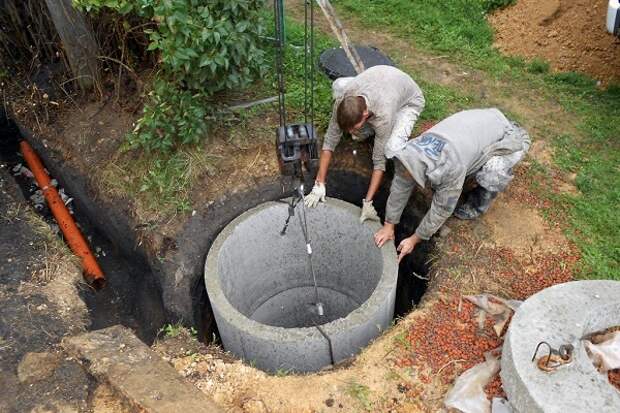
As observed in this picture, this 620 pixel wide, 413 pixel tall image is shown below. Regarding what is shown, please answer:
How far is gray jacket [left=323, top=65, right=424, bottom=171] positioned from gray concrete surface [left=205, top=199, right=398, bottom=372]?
0.66 metres

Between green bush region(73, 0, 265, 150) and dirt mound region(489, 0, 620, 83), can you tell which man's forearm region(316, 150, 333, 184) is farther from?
dirt mound region(489, 0, 620, 83)

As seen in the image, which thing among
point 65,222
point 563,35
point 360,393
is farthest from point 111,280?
point 563,35

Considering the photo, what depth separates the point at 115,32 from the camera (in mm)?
5191

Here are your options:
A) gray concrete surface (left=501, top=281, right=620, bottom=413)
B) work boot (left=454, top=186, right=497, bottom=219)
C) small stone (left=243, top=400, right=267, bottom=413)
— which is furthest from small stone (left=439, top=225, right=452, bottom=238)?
small stone (left=243, top=400, right=267, bottom=413)

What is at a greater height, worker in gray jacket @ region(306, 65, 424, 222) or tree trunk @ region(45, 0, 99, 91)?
tree trunk @ region(45, 0, 99, 91)

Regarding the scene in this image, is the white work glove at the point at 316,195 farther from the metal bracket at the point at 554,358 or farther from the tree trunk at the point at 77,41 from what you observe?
the tree trunk at the point at 77,41

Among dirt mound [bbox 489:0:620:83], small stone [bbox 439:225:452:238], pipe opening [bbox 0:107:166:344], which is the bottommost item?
pipe opening [bbox 0:107:166:344]

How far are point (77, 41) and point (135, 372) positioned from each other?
347 cm

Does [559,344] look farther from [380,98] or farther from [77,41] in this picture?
[77,41]

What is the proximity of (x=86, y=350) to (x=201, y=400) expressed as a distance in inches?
37.7

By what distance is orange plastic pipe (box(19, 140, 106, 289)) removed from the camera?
4879 millimetres

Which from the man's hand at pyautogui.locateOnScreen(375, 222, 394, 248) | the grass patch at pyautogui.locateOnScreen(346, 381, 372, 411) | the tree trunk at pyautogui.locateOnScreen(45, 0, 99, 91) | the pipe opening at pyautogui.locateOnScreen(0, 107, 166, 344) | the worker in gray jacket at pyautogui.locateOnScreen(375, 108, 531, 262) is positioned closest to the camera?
the grass patch at pyautogui.locateOnScreen(346, 381, 372, 411)

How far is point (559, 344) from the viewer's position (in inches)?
117

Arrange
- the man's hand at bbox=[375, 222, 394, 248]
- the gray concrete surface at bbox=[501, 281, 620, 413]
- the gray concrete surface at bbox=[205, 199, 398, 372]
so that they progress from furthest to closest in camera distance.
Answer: the man's hand at bbox=[375, 222, 394, 248] → the gray concrete surface at bbox=[205, 199, 398, 372] → the gray concrete surface at bbox=[501, 281, 620, 413]
